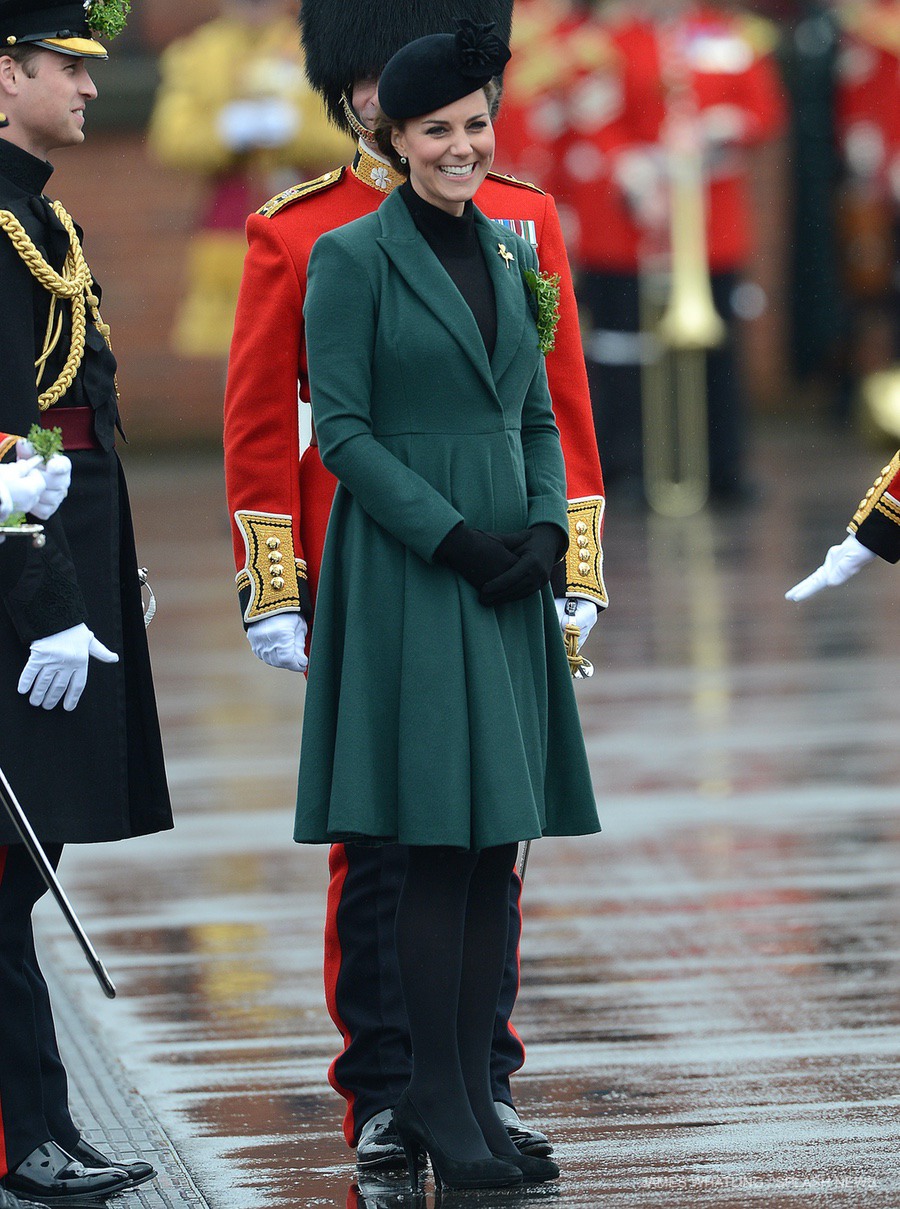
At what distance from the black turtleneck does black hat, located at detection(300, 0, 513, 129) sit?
0.32m

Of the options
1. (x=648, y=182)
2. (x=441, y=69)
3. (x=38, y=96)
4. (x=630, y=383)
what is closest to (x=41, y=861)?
(x=38, y=96)

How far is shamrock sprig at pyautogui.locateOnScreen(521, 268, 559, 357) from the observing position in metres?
3.58

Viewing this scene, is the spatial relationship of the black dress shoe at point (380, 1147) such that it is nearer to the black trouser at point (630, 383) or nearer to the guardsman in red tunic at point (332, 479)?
the guardsman in red tunic at point (332, 479)

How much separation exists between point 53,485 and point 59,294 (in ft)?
1.13

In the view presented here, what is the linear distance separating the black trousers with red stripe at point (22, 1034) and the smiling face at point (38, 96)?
93cm

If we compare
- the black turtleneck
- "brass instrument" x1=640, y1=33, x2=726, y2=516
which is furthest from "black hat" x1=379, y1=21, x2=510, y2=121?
"brass instrument" x1=640, y1=33, x2=726, y2=516

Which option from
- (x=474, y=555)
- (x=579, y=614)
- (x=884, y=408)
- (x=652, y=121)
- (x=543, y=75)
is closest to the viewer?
(x=474, y=555)

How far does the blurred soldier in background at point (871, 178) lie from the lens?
1308 cm

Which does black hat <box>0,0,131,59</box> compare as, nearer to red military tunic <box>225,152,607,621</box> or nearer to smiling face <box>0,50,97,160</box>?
smiling face <box>0,50,97,160</box>

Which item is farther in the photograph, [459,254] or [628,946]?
[628,946]

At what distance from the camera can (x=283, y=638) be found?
3.69 meters

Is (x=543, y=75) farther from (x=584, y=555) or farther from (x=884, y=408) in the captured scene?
(x=584, y=555)

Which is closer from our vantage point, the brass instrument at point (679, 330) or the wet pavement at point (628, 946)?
the wet pavement at point (628, 946)

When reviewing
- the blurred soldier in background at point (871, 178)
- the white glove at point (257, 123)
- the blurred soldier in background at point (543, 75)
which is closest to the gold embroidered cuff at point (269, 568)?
the blurred soldier in background at point (543, 75)
